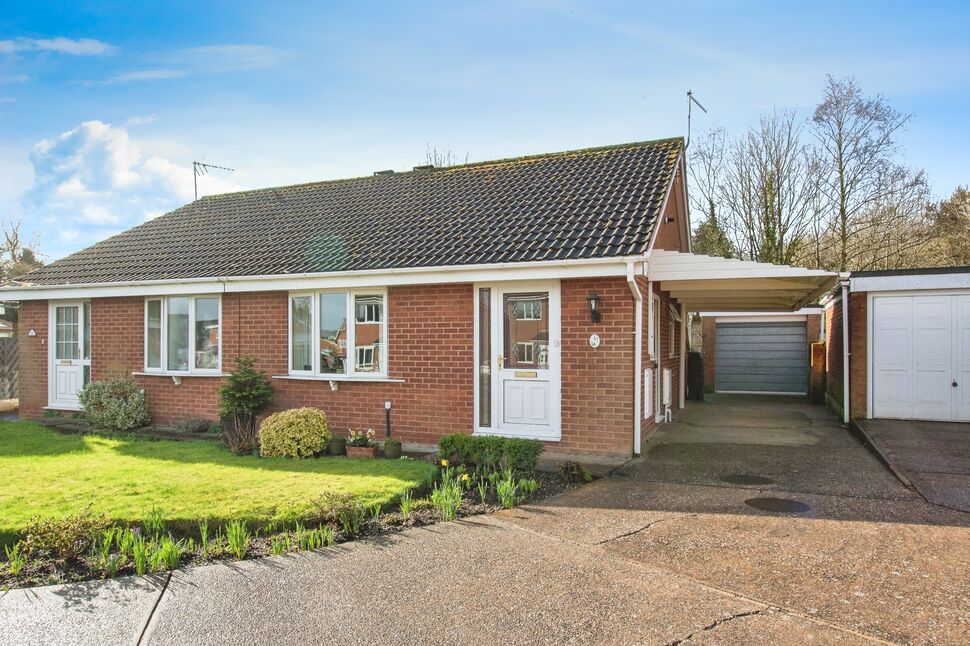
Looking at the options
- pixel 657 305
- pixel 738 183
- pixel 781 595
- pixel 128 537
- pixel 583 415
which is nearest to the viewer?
pixel 781 595

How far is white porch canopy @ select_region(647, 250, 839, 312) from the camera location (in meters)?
9.92

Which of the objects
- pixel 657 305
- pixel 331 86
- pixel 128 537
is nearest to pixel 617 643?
pixel 128 537

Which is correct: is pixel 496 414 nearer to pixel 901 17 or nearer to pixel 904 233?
pixel 901 17

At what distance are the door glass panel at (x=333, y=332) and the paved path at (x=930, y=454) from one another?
26.9 ft

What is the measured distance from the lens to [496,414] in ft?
33.1

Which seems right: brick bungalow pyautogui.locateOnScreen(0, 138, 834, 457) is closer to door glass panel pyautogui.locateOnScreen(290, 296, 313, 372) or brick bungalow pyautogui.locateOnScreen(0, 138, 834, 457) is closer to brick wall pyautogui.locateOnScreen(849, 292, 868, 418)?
door glass panel pyautogui.locateOnScreen(290, 296, 313, 372)

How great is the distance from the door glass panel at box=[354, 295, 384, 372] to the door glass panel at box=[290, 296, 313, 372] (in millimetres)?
968

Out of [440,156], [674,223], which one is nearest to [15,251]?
[440,156]

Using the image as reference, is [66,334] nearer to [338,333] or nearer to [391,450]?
[338,333]

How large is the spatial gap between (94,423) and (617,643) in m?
11.9

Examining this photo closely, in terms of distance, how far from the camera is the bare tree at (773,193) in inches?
958

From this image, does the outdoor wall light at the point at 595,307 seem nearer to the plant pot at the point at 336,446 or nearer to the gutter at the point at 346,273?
the gutter at the point at 346,273

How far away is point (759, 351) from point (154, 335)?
1694 centimetres

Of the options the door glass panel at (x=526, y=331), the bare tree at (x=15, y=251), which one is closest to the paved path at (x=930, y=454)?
the door glass panel at (x=526, y=331)
